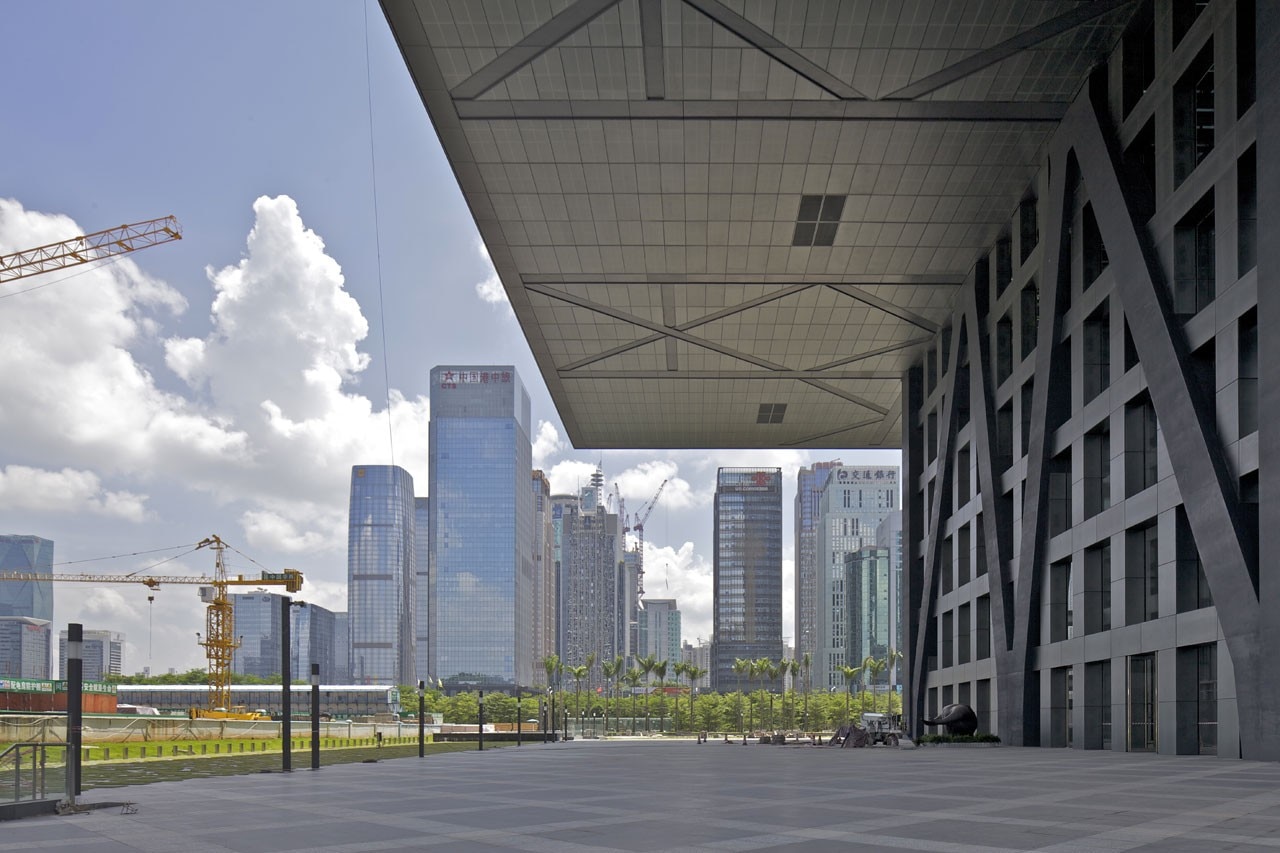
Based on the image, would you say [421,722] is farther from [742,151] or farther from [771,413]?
[771,413]

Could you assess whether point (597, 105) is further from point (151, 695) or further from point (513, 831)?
point (151, 695)

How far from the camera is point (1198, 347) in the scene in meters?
26.7

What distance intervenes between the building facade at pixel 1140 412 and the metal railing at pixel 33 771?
1997 centimetres

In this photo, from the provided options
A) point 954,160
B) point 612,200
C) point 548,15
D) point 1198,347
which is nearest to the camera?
point 1198,347

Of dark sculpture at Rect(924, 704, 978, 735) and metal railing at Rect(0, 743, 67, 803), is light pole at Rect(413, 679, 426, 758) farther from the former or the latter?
metal railing at Rect(0, 743, 67, 803)

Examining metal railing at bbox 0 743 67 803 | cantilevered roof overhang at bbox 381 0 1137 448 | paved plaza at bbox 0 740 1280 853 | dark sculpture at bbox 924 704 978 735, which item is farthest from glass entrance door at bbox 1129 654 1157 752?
metal railing at bbox 0 743 67 803

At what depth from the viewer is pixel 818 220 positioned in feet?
129

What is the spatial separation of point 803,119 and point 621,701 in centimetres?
15842

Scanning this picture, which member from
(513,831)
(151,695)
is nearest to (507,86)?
(513,831)

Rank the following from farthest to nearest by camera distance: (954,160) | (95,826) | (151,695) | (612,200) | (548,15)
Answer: (151,695) < (612,200) < (954,160) < (548,15) < (95,826)

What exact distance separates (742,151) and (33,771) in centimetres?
2558

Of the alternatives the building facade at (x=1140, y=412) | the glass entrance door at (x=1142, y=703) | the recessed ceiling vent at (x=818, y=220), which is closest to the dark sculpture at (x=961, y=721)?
the building facade at (x=1140, y=412)

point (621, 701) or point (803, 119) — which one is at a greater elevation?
point (803, 119)

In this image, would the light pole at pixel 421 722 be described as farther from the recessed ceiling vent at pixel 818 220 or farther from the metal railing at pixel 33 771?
the metal railing at pixel 33 771
